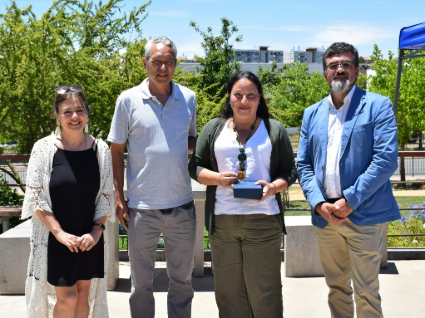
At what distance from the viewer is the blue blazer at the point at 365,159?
8.95ft

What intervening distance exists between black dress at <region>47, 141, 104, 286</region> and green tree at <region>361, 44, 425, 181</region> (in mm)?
20428

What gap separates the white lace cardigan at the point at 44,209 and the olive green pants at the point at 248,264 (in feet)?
2.67

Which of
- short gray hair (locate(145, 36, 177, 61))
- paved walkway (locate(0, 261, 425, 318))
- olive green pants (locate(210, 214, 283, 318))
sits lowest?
paved walkway (locate(0, 261, 425, 318))

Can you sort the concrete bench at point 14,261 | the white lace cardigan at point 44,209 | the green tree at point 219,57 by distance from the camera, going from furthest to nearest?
the green tree at point 219,57 → the concrete bench at point 14,261 → the white lace cardigan at point 44,209

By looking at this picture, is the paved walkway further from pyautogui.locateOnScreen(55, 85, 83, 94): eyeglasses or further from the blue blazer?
pyautogui.locateOnScreen(55, 85, 83, 94): eyeglasses

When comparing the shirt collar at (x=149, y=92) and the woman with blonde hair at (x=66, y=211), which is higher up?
the shirt collar at (x=149, y=92)

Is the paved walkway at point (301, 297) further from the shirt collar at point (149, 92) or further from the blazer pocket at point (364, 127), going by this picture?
the shirt collar at point (149, 92)

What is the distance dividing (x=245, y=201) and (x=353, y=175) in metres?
0.75

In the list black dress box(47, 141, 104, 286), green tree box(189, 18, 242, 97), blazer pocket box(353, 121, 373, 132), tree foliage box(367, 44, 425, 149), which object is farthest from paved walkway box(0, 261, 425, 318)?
tree foliage box(367, 44, 425, 149)

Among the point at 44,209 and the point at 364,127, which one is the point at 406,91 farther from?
the point at 44,209

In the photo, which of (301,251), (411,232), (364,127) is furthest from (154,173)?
(411,232)

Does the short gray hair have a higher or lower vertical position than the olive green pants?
higher

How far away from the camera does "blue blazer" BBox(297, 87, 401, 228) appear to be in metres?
2.73

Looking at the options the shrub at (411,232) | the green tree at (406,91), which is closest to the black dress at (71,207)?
the shrub at (411,232)
